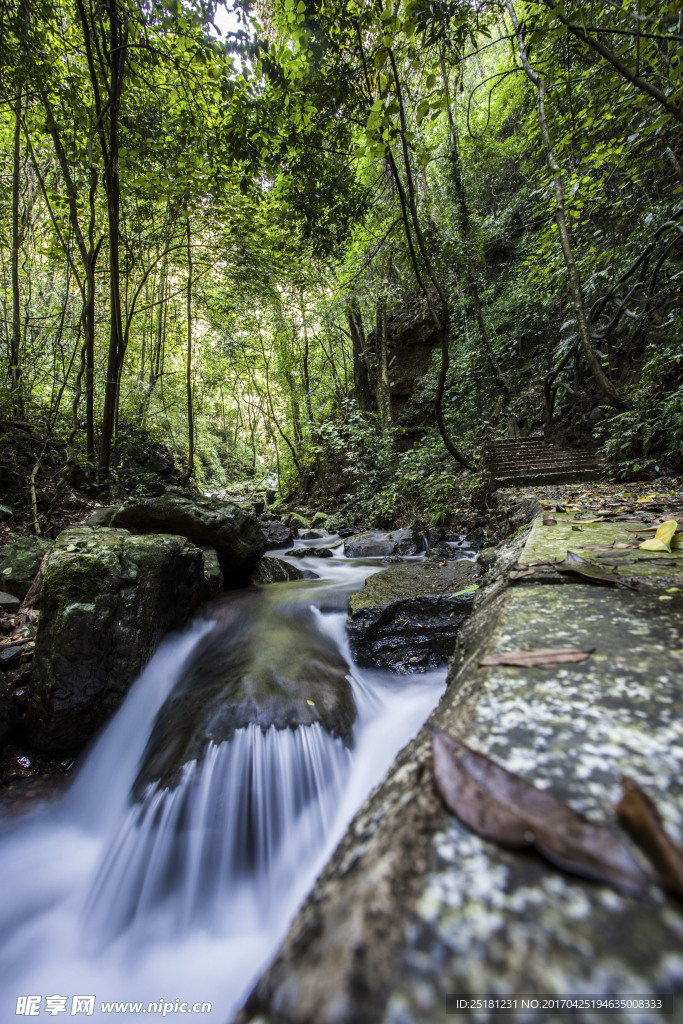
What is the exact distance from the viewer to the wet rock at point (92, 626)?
9.50 ft

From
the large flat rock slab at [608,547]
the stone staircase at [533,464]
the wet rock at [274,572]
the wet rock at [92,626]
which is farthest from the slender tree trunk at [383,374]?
the large flat rock slab at [608,547]

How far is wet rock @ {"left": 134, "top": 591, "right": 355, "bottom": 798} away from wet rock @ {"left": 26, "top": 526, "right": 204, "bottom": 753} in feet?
1.54

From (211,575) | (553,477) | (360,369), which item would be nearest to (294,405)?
(360,369)

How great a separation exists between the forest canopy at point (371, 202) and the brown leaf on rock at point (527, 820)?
3.44 meters

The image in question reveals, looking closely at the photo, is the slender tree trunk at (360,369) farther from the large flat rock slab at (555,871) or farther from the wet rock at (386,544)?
the large flat rock slab at (555,871)

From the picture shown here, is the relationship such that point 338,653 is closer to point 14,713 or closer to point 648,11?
point 14,713

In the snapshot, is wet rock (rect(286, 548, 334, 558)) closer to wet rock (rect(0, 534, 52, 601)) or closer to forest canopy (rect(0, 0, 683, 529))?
forest canopy (rect(0, 0, 683, 529))

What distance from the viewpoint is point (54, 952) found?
2031 millimetres

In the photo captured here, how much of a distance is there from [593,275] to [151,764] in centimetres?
961

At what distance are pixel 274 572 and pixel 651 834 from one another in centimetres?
600

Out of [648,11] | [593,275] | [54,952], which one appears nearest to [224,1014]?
[54,952]

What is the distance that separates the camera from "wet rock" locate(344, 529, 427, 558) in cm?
712

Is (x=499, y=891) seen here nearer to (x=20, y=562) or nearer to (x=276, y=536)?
(x=20, y=562)

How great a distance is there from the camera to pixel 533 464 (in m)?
6.55
